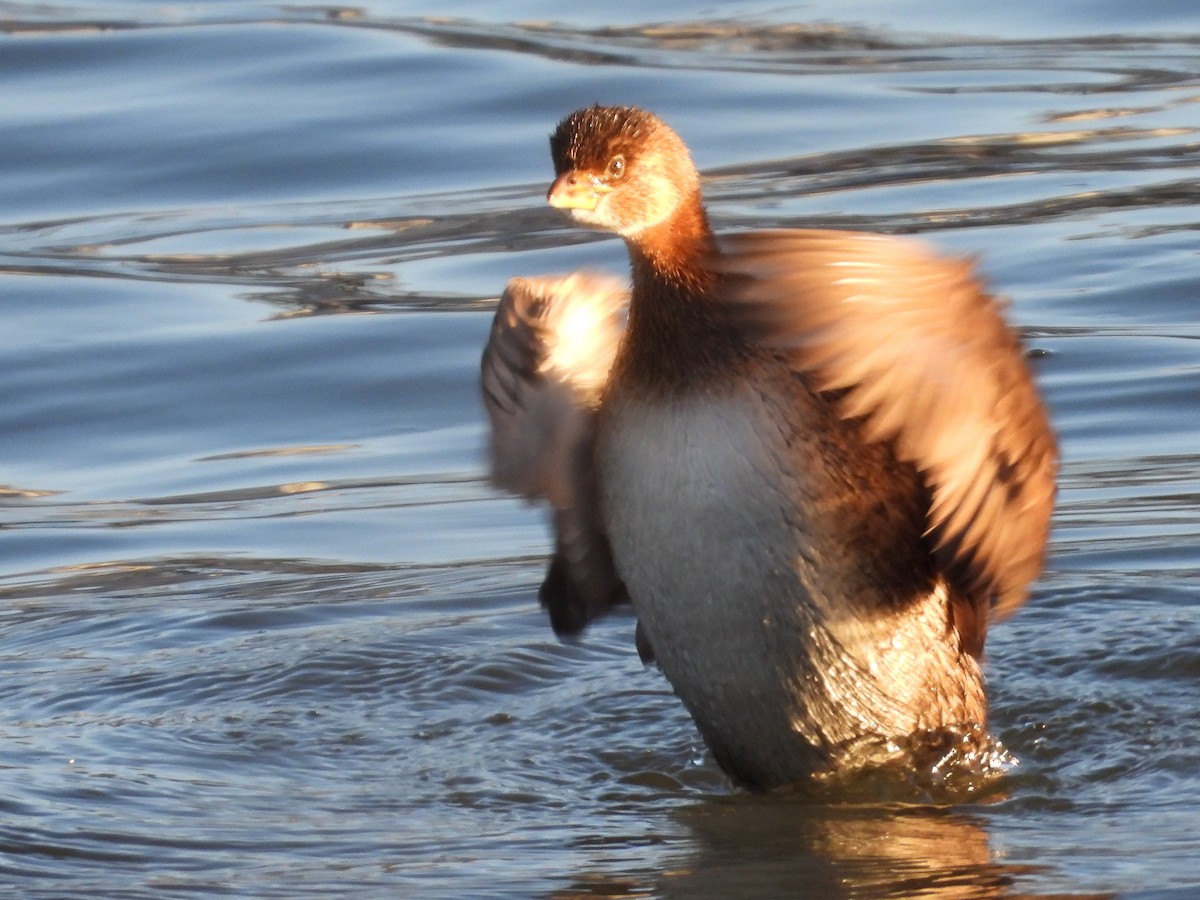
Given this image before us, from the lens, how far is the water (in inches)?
200

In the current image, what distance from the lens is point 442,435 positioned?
8.83 meters

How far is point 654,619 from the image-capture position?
5.28 m

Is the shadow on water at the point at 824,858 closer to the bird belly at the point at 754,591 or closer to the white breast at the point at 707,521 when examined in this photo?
the bird belly at the point at 754,591

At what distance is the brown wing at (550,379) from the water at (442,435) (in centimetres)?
70

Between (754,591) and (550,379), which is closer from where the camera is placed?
(754,591)

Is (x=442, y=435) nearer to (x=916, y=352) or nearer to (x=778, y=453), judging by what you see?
(x=778, y=453)

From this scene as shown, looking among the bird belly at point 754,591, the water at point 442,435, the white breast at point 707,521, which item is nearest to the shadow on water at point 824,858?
the water at point 442,435

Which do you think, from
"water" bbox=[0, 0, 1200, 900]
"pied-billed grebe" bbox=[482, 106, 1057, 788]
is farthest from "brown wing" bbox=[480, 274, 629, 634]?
"water" bbox=[0, 0, 1200, 900]

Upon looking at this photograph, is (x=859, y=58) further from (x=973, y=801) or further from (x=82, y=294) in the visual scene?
(x=973, y=801)

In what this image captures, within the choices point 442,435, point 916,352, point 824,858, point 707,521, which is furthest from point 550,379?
point 442,435

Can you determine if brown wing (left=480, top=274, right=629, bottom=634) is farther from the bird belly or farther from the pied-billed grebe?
the bird belly

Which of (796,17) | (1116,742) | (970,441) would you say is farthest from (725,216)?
(970,441)

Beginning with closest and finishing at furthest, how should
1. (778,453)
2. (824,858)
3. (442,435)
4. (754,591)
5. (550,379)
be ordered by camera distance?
1. (824,858)
2. (778,453)
3. (754,591)
4. (550,379)
5. (442,435)

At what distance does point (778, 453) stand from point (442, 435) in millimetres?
3935
